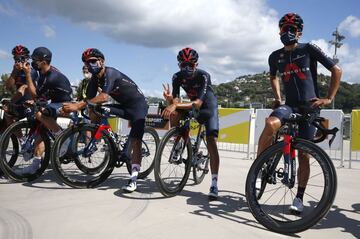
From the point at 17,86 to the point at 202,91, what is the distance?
11.5 ft

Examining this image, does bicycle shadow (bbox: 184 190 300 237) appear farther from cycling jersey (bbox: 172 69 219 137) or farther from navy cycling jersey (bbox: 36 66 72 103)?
navy cycling jersey (bbox: 36 66 72 103)

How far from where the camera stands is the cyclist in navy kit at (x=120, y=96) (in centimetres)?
474

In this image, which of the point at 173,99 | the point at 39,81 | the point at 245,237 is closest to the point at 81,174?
the point at 39,81

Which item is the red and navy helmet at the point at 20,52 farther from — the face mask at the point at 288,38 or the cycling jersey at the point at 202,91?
the face mask at the point at 288,38

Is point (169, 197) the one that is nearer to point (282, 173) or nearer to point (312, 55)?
point (282, 173)

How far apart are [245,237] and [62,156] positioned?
3051mm

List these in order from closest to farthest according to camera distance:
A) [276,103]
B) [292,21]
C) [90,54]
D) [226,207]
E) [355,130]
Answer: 1. [292,21]
2. [226,207]
3. [276,103]
4. [90,54]
5. [355,130]

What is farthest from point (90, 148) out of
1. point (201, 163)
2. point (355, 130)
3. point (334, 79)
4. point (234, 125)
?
point (355, 130)

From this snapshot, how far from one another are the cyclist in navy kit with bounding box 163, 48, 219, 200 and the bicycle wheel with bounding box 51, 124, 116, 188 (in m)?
1.09

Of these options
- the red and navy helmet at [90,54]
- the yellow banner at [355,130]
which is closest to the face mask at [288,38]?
the red and navy helmet at [90,54]

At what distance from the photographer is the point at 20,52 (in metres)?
5.43

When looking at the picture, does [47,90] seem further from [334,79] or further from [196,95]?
[334,79]

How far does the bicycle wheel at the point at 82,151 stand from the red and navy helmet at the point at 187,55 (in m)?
1.56

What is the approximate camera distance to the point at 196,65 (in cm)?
490
